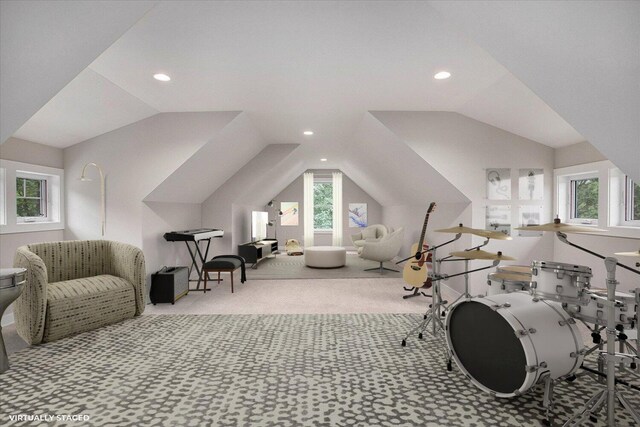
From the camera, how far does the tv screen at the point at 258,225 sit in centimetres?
729

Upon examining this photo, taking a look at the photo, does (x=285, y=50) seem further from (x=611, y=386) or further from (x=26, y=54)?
(x=611, y=386)

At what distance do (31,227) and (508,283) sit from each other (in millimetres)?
5249

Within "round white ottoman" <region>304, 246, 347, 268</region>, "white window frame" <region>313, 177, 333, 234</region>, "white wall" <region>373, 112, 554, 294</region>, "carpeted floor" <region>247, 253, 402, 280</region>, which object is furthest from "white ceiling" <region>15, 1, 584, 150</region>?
"white window frame" <region>313, 177, 333, 234</region>

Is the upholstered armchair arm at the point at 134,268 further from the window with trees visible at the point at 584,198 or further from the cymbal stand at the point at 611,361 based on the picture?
the window with trees visible at the point at 584,198

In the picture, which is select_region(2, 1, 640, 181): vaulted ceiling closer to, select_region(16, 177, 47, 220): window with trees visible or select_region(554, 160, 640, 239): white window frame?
select_region(554, 160, 640, 239): white window frame

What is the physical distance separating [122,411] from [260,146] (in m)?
4.67

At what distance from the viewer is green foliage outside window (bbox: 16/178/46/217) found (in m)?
3.79

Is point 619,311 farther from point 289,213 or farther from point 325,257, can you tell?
point 289,213

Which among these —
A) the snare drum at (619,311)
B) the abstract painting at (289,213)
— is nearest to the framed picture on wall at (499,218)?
the snare drum at (619,311)

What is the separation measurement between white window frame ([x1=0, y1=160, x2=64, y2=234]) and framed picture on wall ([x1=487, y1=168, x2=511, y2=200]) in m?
5.82

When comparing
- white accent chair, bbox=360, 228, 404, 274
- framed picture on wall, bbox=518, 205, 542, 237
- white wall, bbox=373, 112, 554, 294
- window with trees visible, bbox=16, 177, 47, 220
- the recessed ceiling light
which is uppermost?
the recessed ceiling light

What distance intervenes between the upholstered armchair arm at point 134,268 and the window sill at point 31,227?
3.73 ft

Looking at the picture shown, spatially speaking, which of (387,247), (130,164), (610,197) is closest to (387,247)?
(387,247)

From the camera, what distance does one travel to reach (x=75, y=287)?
10.3ft
